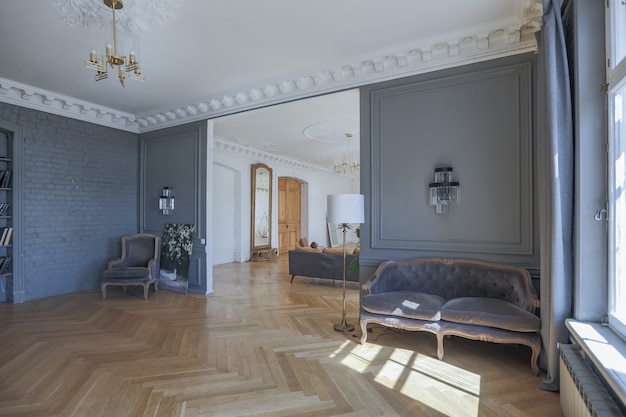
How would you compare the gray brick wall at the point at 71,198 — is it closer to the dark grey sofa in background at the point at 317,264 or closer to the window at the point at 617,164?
the dark grey sofa in background at the point at 317,264

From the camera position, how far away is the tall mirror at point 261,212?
907 centimetres

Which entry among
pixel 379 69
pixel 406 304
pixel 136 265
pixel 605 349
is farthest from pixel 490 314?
pixel 136 265

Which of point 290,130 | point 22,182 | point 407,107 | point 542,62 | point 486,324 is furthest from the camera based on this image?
point 290,130

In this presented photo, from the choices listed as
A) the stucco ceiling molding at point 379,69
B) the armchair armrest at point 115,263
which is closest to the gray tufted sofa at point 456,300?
the stucco ceiling molding at point 379,69

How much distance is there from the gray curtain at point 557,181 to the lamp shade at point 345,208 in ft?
5.54

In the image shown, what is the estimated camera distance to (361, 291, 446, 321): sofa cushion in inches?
119

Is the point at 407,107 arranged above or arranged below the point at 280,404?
above

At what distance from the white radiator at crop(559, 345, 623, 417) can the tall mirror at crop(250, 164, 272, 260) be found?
7571mm

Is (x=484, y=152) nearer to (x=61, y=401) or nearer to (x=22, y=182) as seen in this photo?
(x=61, y=401)

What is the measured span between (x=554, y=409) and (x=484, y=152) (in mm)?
2260

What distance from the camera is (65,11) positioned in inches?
116

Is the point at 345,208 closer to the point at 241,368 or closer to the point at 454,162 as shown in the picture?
the point at 454,162

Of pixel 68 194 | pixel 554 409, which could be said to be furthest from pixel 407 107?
pixel 68 194

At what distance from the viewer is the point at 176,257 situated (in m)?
5.60
